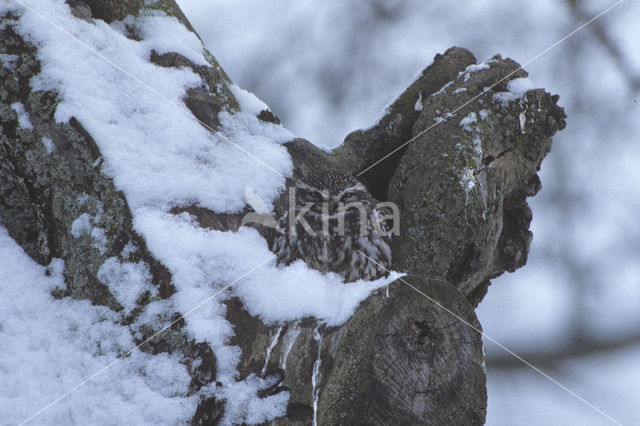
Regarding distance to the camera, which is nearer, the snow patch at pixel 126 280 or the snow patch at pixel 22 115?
the snow patch at pixel 126 280

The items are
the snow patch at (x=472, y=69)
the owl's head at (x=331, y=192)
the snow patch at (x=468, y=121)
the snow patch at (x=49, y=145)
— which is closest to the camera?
the snow patch at (x=49, y=145)

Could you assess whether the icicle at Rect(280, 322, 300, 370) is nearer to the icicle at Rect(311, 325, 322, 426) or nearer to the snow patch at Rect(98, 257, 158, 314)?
the icicle at Rect(311, 325, 322, 426)

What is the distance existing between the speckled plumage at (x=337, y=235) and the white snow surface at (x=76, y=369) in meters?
0.59

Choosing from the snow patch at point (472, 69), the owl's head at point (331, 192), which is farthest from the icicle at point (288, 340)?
the snow patch at point (472, 69)

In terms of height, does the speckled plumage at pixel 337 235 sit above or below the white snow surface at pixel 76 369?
above

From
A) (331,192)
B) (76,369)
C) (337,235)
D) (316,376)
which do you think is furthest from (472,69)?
(76,369)

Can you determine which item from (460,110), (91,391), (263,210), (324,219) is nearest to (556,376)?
(460,110)

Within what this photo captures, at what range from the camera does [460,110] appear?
2193 mm

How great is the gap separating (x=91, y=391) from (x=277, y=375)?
0.44 m

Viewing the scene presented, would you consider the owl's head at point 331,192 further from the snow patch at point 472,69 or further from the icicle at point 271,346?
the snow patch at point 472,69

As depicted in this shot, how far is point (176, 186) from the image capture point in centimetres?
144

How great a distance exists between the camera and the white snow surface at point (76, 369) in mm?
1124

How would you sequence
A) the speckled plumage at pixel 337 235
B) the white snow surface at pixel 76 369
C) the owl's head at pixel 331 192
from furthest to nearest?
1. the owl's head at pixel 331 192
2. the speckled plumage at pixel 337 235
3. the white snow surface at pixel 76 369

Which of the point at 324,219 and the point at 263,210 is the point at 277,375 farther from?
the point at 324,219
